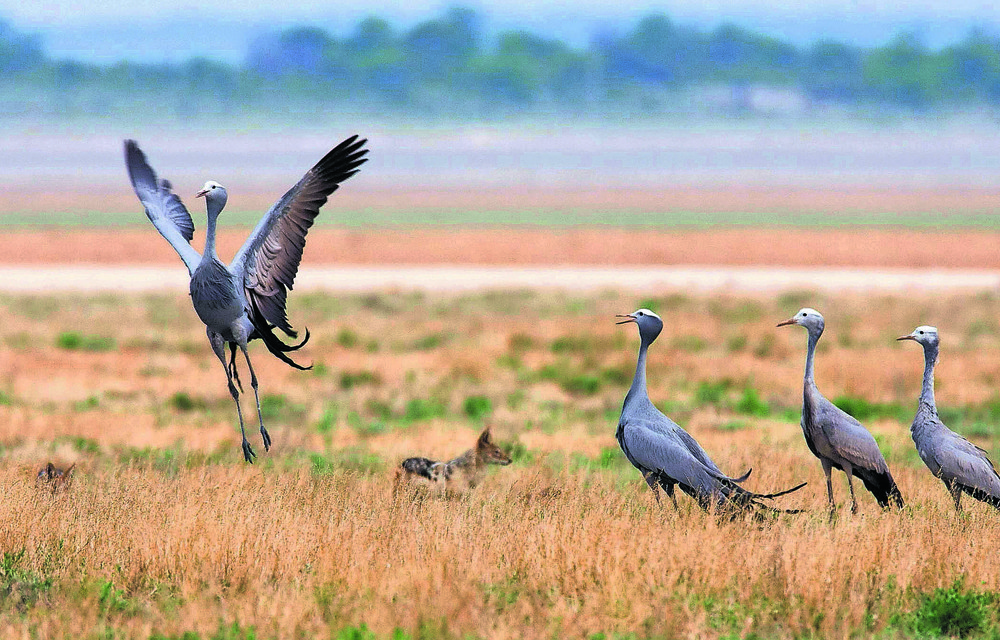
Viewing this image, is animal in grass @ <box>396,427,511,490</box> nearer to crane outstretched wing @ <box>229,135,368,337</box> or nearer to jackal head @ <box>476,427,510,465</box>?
jackal head @ <box>476,427,510,465</box>

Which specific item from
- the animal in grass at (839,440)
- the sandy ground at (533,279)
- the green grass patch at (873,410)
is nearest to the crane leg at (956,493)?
the animal in grass at (839,440)

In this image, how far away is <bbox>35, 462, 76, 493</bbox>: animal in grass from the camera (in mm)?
8844

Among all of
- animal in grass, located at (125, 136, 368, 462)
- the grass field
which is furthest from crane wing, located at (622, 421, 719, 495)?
animal in grass, located at (125, 136, 368, 462)

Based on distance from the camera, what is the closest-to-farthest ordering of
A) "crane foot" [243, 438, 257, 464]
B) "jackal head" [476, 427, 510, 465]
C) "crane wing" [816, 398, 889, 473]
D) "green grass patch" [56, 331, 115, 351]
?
"crane wing" [816, 398, 889, 473], "jackal head" [476, 427, 510, 465], "crane foot" [243, 438, 257, 464], "green grass patch" [56, 331, 115, 351]

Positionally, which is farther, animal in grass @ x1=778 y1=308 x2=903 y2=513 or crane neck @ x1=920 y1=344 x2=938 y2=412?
crane neck @ x1=920 y1=344 x2=938 y2=412

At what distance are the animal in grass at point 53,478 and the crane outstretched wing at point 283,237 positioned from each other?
1.79 metres

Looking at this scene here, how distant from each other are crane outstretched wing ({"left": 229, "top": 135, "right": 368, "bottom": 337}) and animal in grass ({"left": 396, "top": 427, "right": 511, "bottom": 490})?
4.57 ft

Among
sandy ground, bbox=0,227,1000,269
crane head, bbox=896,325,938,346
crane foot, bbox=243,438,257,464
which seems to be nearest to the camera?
crane head, bbox=896,325,938,346

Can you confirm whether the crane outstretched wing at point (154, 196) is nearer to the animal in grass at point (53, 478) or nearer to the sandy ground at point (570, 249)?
the animal in grass at point (53, 478)

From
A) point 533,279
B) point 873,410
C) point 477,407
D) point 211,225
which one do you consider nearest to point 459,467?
point 211,225

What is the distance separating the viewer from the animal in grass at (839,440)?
8.33m

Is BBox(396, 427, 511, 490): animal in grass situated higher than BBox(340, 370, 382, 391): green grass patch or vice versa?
BBox(396, 427, 511, 490): animal in grass

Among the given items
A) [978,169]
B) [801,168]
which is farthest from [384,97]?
[978,169]

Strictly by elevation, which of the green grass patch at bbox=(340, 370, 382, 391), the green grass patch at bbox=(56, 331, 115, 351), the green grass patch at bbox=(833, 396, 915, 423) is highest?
the green grass patch at bbox=(833, 396, 915, 423)
